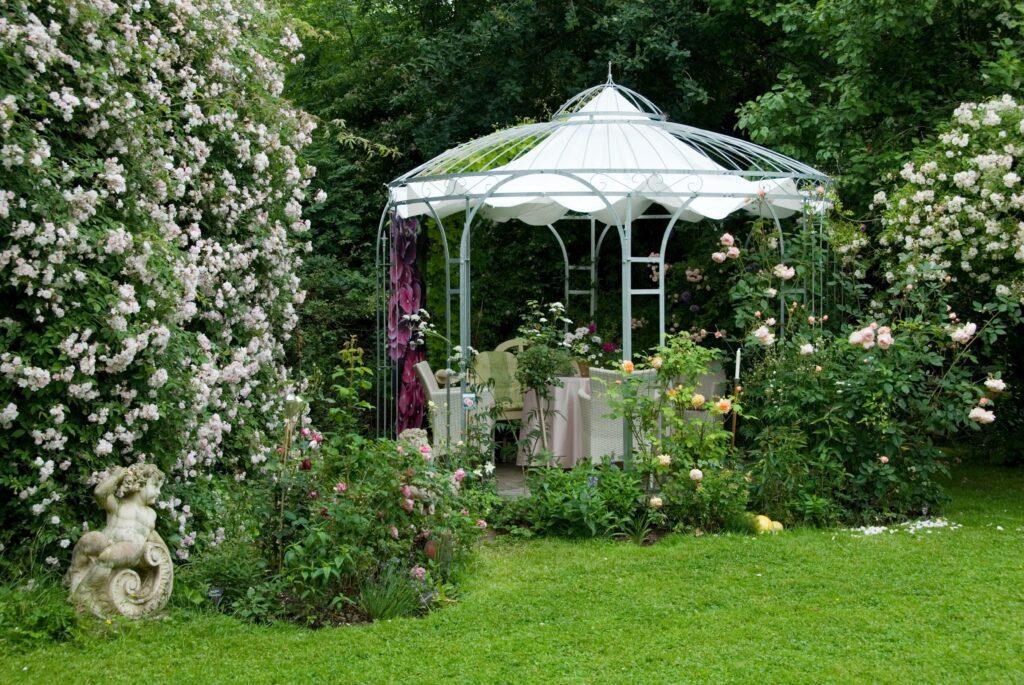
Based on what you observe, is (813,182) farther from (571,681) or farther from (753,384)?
(571,681)

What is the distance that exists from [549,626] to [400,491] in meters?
0.97

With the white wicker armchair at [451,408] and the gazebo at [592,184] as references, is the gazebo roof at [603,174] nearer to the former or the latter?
the gazebo at [592,184]

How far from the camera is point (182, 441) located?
5637 millimetres

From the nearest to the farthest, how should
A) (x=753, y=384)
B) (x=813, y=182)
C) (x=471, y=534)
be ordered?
(x=471, y=534), (x=753, y=384), (x=813, y=182)

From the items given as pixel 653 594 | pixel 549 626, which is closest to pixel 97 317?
pixel 549 626

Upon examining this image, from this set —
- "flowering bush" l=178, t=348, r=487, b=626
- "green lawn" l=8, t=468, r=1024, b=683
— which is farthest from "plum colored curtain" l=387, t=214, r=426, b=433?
"flowering bush" l=178, t=348, r=487, b=626

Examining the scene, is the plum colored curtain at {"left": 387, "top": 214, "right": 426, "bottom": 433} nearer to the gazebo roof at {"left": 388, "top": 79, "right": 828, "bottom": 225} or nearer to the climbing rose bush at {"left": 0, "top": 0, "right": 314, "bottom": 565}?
the gazebo roof at {"left": 388, "top": 79, "right": 828, "bottom": 225}

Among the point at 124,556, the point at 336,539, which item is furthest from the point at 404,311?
the point at 124,556

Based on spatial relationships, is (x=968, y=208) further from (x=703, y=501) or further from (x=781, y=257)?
(x=703, y=501)

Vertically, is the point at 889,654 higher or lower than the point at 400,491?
lower

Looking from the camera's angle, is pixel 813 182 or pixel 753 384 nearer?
pixel 753 384

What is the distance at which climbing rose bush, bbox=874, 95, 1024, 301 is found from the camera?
7238 millimetres

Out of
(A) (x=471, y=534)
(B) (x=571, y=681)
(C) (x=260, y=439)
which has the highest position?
(C) (x=260, y=439)

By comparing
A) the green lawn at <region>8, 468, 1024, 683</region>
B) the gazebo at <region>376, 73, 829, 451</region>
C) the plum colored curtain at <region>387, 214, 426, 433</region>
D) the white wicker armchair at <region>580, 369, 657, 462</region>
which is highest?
the gazebo at <region>376, 73, 829, 451</region>
